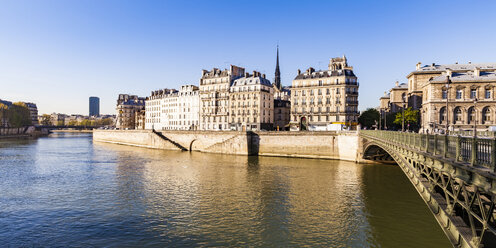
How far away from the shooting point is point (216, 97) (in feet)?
323

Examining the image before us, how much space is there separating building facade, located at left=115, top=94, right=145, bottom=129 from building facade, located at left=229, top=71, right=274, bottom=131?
89.9 metres

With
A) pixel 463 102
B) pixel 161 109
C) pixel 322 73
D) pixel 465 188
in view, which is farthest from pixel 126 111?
pixel 465 188

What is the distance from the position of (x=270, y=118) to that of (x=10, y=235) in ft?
261

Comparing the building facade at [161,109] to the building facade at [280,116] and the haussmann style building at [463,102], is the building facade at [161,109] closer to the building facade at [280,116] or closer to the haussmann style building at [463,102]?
the building facade at [280,116]

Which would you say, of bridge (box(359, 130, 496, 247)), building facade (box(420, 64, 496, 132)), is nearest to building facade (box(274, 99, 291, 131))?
building facade (box(420, 64, 496, 132))

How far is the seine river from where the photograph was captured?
1975 cm

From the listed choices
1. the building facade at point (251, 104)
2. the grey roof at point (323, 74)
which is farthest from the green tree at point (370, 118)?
the building facade at point (251, 104)

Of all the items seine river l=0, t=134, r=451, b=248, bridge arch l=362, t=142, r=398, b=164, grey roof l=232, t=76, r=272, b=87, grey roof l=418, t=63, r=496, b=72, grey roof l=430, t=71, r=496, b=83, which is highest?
grey roof l=418, t=63, r=496, b=72

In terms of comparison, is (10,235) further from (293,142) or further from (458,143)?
(293,142)

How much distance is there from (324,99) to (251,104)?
21.5 m

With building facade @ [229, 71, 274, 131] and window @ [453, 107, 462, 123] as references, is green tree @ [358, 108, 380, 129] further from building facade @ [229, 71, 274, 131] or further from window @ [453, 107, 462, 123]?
building facade @ [229, 71, 274, 131]

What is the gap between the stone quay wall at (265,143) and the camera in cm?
6016

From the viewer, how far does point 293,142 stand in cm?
6581

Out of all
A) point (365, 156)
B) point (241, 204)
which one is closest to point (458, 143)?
point (241, 204)
